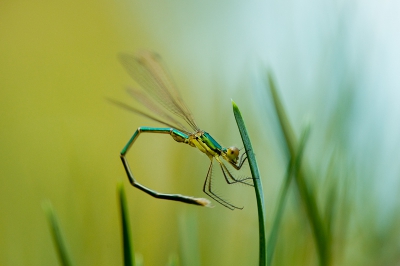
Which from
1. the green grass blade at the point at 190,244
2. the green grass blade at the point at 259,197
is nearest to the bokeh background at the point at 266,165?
the green grass blade at the point at 190,244

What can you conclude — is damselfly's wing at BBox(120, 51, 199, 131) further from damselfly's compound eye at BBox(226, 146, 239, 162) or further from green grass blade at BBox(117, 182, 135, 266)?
green grass blade at BBox(117, 182, 135, 266)

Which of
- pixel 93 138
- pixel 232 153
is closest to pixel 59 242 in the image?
pixel 232 153

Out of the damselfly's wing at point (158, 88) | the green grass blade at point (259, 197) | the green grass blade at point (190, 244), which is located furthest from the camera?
the damselfly's wing at point (158, 88)

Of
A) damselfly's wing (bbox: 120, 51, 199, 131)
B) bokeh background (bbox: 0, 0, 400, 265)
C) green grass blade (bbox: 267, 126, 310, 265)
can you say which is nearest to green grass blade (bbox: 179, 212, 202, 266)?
bokeh background (bbox: 0, 0, 400, 265)

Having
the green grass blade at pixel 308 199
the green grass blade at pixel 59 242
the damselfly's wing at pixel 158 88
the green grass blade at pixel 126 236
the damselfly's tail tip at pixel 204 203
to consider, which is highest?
the damselfly's wing at pixel 158 88

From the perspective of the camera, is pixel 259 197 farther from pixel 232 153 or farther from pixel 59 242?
pixel 232 153

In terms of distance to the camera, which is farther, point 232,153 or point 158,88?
point 158,88

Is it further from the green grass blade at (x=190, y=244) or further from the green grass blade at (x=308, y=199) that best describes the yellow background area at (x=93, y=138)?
the green grass blade at (x=308, y=199)

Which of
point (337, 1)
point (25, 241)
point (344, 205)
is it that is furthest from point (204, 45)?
point (344, 205)

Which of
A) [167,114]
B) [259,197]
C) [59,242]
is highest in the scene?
[167,114]
